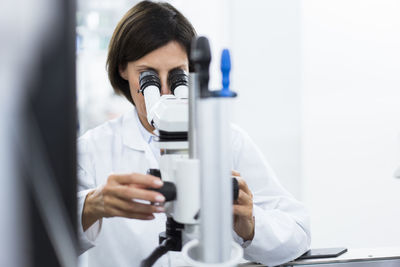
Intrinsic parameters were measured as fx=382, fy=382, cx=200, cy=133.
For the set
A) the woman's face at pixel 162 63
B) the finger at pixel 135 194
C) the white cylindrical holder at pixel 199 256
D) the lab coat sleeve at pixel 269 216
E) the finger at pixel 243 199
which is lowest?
the lab coat sleeve at pixel 269 216

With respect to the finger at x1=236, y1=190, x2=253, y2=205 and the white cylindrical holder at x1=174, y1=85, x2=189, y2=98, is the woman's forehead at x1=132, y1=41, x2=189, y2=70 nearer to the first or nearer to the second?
the white cylindrical holder at x1=174, y1=85, x2=189, y2=98

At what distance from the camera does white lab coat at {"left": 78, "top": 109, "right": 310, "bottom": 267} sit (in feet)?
3.35

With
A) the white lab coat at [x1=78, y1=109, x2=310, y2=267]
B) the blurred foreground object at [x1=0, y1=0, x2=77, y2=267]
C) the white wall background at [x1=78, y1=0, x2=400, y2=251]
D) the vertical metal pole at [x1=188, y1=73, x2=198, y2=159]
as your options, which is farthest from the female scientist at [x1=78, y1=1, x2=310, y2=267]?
the blurred foreground object at [x1=0, y1=0, x2=77, y2=267]

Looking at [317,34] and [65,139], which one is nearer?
[65,139]

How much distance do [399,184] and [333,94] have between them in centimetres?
67

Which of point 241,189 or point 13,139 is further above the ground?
point 13,139

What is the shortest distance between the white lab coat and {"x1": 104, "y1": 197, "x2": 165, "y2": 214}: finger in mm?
459

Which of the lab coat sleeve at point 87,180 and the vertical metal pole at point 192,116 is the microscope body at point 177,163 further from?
the lab coat sleeve at point 87,180

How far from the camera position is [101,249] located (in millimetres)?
1184

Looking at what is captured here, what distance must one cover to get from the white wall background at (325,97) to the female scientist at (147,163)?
0.56ft

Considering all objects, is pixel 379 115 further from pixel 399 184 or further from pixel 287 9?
pixel 287 9

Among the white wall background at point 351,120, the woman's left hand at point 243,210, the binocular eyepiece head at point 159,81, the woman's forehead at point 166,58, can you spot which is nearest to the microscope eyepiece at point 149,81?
the binocular eyepiece head at point 159,81

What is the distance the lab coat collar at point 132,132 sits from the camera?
123 cm

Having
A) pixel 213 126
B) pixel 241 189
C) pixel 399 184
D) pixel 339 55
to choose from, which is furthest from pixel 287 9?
pixel 213 126
